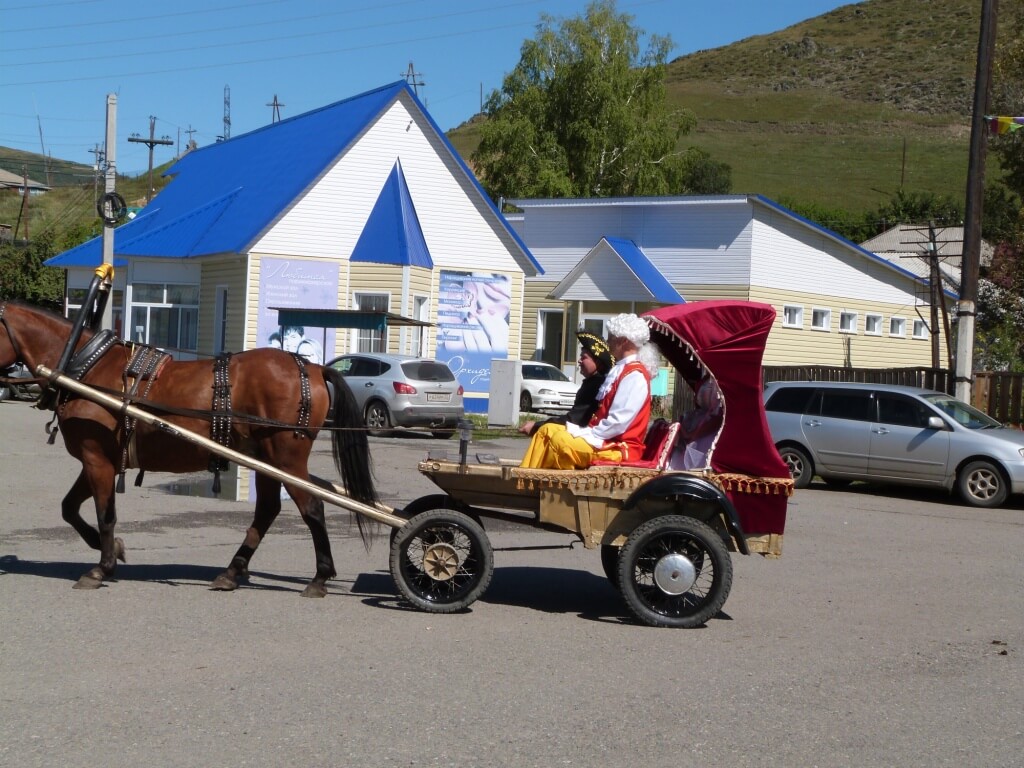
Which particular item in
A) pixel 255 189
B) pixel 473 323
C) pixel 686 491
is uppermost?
pixel 255 189

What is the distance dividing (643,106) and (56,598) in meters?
53.2

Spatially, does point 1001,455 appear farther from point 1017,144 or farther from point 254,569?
point 1017,144

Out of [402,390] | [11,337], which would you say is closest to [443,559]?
[11,337]

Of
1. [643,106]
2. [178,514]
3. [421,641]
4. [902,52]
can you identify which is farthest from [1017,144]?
[902,52]

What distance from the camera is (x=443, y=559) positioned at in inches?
332

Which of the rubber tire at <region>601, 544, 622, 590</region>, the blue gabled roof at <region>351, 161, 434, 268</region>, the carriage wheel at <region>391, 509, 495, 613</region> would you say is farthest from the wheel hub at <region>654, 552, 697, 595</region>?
the blue gabled roof at <region>351, 161, 434, 268</region>

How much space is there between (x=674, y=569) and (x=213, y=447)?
131 inches

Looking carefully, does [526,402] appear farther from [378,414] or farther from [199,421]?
[199,421]

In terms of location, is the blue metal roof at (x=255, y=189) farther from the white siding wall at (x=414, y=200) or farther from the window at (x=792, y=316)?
the window at (x=792, y=316)

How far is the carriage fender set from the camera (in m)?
8.19

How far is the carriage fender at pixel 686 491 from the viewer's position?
8.19 meters

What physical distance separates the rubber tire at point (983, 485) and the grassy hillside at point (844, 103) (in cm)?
8284

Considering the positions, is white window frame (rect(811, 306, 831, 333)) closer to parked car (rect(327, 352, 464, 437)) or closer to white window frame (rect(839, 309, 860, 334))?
white window frame (rect(839, 309, 860, 334))

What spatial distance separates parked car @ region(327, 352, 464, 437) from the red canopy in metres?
16.2
